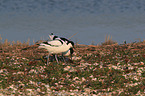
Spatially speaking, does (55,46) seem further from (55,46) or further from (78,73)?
(78,73)

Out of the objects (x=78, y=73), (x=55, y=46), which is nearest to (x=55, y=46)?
(x=55, y=46)

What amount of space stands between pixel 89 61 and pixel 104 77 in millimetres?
2489

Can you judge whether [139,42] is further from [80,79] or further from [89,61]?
[80,79]

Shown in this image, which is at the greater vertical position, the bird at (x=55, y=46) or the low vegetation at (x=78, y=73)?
the bird at (x=55, y=46)

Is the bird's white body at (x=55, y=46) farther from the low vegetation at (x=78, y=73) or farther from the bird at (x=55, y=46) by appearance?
the low vegetation at (x=78, y=73)

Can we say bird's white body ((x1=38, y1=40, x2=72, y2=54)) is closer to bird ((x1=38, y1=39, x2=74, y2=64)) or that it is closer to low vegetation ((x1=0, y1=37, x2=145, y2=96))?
bird ((x1=38, y1=39, x2=74, y2=64))

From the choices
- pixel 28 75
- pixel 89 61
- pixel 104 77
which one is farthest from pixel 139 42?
pixel 28 75

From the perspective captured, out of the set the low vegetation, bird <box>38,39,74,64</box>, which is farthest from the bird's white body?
the low vegetation

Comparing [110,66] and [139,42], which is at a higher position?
[139,42]

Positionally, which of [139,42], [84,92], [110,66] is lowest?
[84,92]

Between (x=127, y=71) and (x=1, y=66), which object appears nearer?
(x=127, y=71)

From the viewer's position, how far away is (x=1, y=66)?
12562mm

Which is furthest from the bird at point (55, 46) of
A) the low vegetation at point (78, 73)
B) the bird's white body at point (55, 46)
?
the low vegetation at point (78, 73)

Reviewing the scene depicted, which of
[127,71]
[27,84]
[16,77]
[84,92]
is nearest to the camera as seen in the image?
[84,92]
